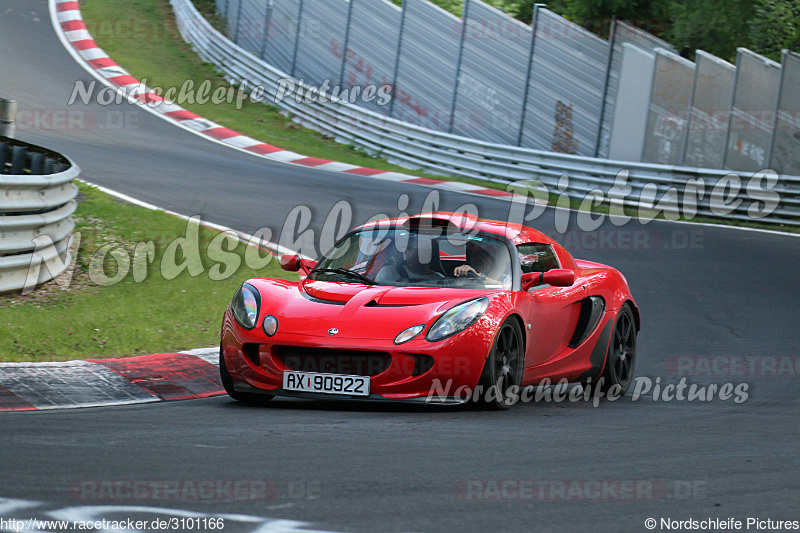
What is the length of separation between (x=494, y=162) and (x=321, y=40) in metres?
7.27

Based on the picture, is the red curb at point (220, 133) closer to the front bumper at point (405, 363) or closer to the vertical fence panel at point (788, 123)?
the vertical fence panel at point (788, 123)

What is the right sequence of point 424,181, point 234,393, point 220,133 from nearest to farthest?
1. point 234,393
2. point 424,181
3. point 220,133

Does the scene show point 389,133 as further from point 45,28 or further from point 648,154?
point 45,28

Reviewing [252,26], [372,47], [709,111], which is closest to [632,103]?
[709,111]

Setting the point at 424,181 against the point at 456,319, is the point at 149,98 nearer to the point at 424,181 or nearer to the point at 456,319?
the point at 424,181

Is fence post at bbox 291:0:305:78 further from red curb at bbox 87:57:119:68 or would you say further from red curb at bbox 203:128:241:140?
red curb at bbox 203:128:241:140

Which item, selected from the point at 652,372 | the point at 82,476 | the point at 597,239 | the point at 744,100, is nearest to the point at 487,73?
the point at 744,100

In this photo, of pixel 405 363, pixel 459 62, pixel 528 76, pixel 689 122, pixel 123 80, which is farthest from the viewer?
pixel 123 80

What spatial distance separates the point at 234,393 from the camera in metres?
6.88

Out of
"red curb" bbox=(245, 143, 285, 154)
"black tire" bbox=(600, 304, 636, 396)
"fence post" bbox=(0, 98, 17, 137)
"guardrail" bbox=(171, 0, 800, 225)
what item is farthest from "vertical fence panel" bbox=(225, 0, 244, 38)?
"black tire" bbox=(600, 304, 636, 396)

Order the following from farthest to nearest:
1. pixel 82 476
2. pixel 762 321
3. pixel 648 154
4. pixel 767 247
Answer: pixel 648 154 → pixel 767 247 → pixel 762 321 → pixel 82 476

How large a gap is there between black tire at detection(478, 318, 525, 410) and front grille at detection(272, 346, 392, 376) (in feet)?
1.99

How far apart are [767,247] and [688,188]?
3.27 metres

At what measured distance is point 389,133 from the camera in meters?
23.1
